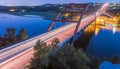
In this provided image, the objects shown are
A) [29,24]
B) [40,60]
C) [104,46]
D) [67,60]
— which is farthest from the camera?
[29,24]

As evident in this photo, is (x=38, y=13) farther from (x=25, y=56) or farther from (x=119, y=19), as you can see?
(x=25, y=56)

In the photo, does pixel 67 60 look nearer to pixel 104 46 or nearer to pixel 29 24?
pixel 104 46

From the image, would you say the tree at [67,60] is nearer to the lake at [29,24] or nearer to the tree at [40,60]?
the tree at [40,60]

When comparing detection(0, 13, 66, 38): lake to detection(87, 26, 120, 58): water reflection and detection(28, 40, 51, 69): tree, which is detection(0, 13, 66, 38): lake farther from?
detection(28, 40, 51, 69): tree

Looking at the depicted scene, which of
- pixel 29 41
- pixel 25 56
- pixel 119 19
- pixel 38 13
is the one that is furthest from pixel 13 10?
pixel 25 56

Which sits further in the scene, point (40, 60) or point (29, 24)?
point (29, 24)

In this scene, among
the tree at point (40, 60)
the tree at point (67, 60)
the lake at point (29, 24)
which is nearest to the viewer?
the tree at point (40, 60)

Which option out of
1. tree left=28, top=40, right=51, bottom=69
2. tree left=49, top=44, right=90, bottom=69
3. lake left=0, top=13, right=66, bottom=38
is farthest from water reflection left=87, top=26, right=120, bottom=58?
lake left=0, top=13, right=66, bottom=38

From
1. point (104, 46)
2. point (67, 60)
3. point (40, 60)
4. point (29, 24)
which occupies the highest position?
point (40, 60)

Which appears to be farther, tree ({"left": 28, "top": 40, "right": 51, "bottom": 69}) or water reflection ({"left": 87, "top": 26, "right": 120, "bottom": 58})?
water reflection ({"left": 87, "top": 26, "right": 120, "bottom": 58})

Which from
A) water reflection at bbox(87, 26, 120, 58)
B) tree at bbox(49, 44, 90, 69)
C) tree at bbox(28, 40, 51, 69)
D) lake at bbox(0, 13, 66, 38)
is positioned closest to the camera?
tree at bbox(28, 40, 51, 69)

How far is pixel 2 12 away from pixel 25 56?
383 ft

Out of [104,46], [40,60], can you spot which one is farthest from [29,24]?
[40,60]

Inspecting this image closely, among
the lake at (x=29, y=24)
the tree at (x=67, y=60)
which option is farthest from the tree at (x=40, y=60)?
the lake at (x=29, y=24)
